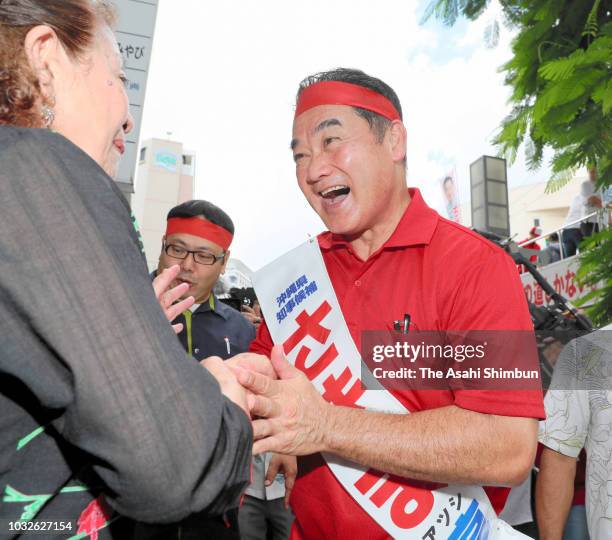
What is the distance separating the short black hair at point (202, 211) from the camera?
4.17m

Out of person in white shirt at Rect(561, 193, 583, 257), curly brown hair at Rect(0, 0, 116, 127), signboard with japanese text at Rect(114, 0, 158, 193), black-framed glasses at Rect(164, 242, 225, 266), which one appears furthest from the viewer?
person in white shirt at Rect(561, 193, 583, 257)

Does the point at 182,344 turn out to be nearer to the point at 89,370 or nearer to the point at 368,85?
the point at 89,370

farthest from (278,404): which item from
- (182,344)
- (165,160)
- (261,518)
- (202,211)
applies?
(165,160)

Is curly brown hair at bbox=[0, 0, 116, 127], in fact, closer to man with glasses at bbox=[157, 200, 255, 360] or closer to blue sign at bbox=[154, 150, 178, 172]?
man with glasses at bbox=[157, 200, 255, 360]

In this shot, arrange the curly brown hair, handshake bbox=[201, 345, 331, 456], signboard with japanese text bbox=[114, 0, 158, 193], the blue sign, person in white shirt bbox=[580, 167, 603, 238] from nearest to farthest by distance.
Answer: the curly brown hair → handshake bbox=[201, 345, 331, 456] → signboard with japanese text bbox=[114, 0, 158, 193] → person in white shirt bbox=[580, 167, 603, 238] → the blue sign

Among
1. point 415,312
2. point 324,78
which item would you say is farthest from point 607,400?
point 324,78

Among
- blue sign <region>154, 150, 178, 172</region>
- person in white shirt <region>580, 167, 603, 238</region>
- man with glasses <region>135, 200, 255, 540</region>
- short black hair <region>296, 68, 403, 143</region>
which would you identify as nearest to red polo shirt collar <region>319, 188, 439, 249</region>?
short black hair <region>296, 68, 403, 143</region>

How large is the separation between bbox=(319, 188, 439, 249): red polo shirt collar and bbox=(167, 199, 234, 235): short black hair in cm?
228

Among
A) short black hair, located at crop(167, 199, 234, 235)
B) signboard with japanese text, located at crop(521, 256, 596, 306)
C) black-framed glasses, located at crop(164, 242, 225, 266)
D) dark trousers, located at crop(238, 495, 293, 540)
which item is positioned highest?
short black hair, located at crop(167, 199, 234, 235)

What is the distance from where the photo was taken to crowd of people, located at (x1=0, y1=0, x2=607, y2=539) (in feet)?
2.38

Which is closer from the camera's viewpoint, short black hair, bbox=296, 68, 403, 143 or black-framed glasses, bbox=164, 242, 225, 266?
short black hair, bbox=296, 68, 403, 143

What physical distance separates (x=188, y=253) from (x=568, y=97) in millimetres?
2811

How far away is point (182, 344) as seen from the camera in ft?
3.98

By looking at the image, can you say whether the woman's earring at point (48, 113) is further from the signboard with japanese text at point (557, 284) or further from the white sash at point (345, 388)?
the signboard with japanese text at point (557, 284)
